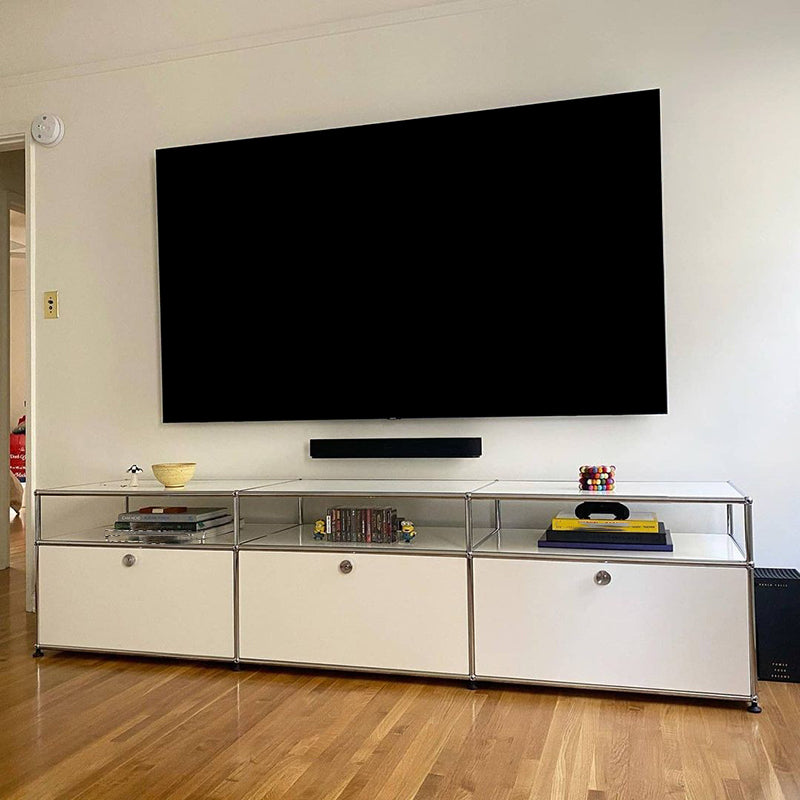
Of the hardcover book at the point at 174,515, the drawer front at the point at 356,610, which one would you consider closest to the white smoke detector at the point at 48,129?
the hardcover book at the point at 174,515

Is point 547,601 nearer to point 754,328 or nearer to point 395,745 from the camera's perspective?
point 395,745

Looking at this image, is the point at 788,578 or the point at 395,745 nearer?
the point at 395,745

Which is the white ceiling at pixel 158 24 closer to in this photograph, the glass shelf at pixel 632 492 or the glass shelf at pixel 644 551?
the glass shelf at pixel 632 492

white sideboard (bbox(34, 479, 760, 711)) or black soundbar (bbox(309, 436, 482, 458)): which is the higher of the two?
black soundbar (bbox(309, 436, 482, 458))

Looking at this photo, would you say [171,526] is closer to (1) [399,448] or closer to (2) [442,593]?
(1) [399,448]

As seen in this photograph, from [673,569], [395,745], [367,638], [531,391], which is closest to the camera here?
[395,745]

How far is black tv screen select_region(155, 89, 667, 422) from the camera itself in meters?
2.84

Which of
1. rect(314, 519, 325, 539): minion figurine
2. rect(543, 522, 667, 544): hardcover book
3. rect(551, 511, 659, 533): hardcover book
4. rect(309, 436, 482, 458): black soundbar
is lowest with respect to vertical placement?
rect(314, 519, 325, 539): minion figurine

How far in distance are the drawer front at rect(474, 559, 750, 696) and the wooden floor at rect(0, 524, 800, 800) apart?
73 mm

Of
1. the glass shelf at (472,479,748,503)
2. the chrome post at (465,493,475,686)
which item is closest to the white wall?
the glass shelf at (472,479,748,503)

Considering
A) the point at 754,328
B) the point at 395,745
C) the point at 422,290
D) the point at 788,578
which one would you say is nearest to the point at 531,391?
the point at 422,290

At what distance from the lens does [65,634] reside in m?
2.95

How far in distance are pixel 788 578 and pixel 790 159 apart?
4.35ft

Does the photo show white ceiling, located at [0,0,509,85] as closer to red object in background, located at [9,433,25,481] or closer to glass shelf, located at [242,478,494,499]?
glass shelf, located at [242,478,494,499]
